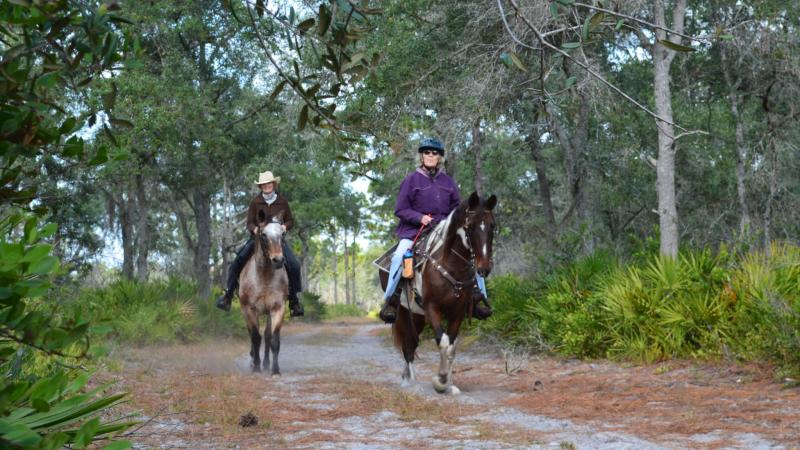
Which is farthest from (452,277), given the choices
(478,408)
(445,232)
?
(478,408)

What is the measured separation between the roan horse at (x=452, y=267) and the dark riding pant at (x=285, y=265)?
136 inches

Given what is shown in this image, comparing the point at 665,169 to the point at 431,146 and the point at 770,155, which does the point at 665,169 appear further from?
the point at 770,155

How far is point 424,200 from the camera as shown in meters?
9.88

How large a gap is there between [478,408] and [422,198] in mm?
3040

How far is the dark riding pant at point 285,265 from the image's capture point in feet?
41.2

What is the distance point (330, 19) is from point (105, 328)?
1332 millimetres

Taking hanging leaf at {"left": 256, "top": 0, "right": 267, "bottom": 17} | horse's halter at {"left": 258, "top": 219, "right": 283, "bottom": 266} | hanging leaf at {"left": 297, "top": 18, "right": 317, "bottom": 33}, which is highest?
hanging leaf at {"left": 256, "top": 0, "right": 267, "bottom": 17}

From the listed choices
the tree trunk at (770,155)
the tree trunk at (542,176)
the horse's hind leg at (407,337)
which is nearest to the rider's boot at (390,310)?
the horse's hind leg at (407,337)

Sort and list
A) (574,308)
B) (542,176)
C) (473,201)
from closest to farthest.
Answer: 1. (473,201)
2. (574,308)
3. (542,176)

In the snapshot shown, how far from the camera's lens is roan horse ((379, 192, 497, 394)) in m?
8.61

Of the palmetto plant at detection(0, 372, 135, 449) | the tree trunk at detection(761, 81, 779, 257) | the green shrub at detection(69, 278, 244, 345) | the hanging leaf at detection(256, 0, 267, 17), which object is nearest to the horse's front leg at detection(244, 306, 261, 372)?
the green shrub at detection(69, 278, 244, 345)

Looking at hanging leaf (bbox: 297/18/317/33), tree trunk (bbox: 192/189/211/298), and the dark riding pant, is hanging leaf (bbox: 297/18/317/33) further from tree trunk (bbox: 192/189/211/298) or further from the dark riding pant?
tree trunk (bbox: 192/189/211/298)

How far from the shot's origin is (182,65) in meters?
22.6

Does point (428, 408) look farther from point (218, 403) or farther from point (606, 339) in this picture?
point (606, 339)
